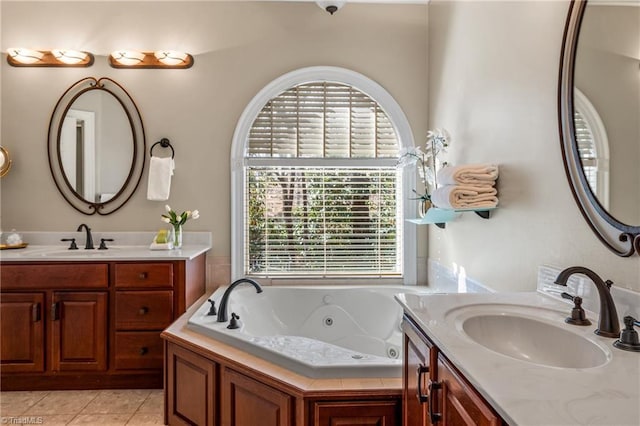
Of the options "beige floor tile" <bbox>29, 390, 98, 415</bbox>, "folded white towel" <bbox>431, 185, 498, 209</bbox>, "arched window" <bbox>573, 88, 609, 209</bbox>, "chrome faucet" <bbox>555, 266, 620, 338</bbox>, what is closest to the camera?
"chrome faucet" <bbox>555, 266, 620, 338</bbox>

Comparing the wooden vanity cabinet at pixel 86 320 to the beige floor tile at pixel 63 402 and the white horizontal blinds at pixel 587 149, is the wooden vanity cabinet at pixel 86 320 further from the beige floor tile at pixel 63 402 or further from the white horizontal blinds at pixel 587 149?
the white horizontal blinds at pixel 587 149

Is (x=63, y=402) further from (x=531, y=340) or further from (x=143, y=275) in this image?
(x=531, y=340)

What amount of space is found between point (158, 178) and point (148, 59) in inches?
36.6

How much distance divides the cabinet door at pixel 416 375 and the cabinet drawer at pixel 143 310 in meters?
1.70

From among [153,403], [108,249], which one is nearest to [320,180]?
[108,249]

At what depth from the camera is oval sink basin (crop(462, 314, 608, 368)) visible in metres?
1.00

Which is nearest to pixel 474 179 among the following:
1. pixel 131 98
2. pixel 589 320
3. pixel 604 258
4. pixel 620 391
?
pixel 604 258

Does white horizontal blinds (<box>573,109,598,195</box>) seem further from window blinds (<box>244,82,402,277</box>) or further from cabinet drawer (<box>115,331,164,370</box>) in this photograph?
cabinet drawer (<box>115,331,164,370</box>)

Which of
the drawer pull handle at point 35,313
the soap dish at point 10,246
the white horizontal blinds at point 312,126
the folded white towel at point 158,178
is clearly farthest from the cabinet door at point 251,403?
the soap dish at point 10,246

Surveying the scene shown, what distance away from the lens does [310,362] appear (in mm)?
1578

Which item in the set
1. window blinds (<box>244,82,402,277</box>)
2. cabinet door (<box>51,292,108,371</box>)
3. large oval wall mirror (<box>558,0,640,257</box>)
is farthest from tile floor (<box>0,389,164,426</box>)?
large oval wall mirror (<box>558,0,640,257</box>)

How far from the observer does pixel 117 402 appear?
2348 mm

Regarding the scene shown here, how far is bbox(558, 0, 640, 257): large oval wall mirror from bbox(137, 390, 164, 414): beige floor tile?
2.42 metres

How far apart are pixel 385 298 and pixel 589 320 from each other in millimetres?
1747
